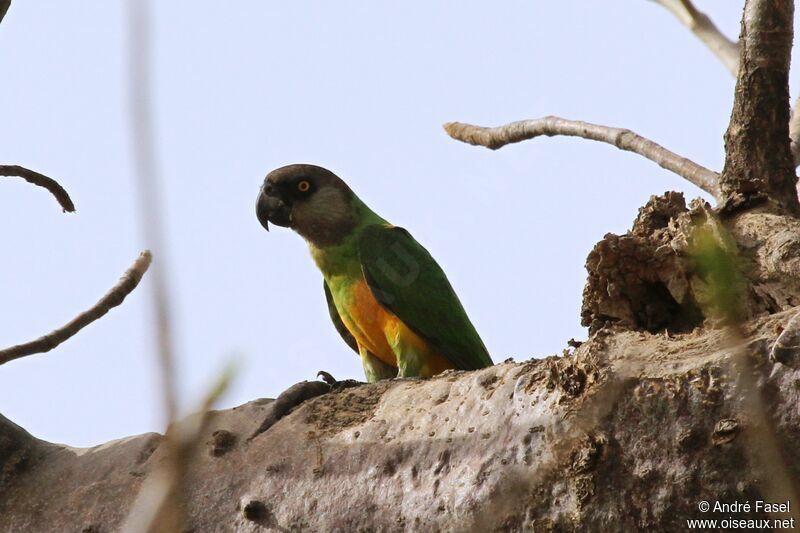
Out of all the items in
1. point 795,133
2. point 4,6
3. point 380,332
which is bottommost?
point 4,6

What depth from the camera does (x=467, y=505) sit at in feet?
8.63

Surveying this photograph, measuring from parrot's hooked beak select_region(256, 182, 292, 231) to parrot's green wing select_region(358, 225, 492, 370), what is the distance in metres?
0.72

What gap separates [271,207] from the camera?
7395 millimetres

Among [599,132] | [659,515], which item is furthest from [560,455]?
[599,132]

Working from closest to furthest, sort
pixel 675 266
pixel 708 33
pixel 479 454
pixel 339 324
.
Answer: pixel 479 454
pixel 675 266
pixel 708 33
pixel 339 324

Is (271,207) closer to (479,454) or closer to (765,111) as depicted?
(765,111)

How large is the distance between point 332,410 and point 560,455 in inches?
37.9

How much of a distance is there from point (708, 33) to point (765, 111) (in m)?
2.39

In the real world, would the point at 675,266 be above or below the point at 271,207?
below

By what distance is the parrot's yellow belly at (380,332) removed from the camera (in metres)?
6.24

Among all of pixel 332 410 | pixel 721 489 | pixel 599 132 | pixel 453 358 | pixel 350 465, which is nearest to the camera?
pixel 721 489

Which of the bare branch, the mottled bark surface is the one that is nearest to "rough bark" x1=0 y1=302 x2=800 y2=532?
the mottled bark surface

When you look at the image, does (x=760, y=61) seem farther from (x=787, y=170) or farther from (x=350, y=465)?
(x=350, y=465)

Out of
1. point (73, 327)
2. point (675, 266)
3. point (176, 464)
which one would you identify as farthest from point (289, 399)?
point (176, 464)
